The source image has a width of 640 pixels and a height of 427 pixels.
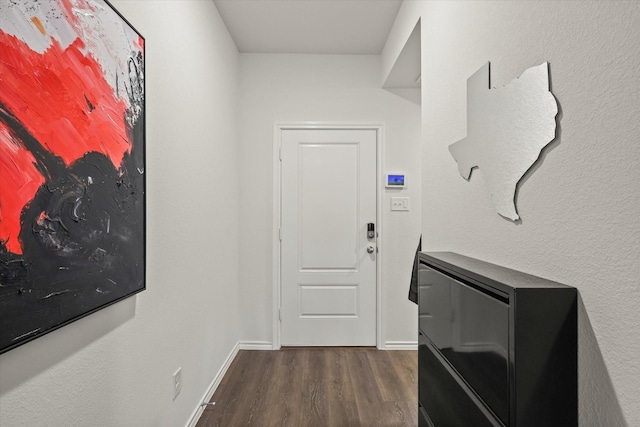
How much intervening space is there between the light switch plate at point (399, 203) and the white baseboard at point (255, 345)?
167 centimetres

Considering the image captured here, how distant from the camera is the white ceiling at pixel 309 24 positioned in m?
2.63

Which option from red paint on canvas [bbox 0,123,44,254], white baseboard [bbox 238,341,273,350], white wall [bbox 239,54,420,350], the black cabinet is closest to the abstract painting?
red paint on canvas [bbox 0,123,44,254]

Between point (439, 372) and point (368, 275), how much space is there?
80.8 inches

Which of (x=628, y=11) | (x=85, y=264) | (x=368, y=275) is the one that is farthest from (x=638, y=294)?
(x=368, y=275)

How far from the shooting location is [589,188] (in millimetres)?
799

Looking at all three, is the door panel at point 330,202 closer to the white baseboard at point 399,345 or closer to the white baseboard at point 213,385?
the white baseboard at point 399,345

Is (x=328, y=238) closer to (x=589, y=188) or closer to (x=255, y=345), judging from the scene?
(x=255, y=345)

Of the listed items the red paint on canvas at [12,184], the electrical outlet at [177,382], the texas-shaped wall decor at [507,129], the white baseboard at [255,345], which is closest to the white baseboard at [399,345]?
the white baseboard at [255,345]

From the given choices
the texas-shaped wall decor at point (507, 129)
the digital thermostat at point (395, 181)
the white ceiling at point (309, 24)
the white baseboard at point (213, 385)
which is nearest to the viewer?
the texas-shaped wall decor at point (507, 129)

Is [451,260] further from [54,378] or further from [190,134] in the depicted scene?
[190,134]

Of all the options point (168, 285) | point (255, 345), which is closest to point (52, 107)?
point (168, 285)

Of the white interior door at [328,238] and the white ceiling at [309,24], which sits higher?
the white ceiling at [309,24]

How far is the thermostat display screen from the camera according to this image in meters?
3.37

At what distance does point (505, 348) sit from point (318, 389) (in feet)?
6.56
